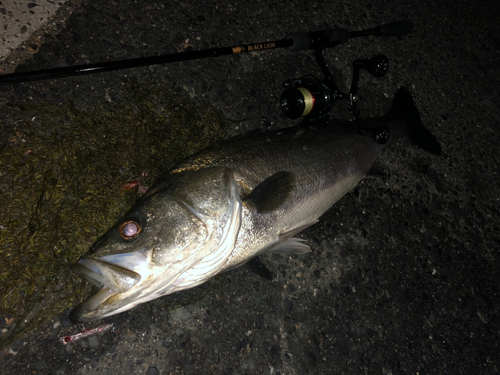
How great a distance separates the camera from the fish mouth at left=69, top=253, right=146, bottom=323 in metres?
1.66

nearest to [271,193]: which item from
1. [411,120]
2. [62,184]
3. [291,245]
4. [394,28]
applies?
[291,245]

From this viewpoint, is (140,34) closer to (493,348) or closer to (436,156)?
(436,156)

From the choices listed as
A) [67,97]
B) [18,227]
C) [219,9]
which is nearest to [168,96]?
[67,97]

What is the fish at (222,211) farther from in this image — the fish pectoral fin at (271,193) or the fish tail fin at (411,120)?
the fish tail fin at (411,120)

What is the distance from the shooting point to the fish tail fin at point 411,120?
323cm

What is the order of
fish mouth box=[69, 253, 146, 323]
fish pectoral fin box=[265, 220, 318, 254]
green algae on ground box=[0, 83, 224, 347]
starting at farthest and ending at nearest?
fish pectoral fin box=[265, 220, 318, 254], green algae on ground box=[0, 83, 224, 347], fish mouth box=[69, 253, 146, 323]

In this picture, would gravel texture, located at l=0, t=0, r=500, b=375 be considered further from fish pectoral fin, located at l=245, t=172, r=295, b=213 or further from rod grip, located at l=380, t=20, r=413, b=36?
fish pectoral fin, located at l=245, t=172, r=295, b=213

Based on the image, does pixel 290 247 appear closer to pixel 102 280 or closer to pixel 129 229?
pixel 129 229

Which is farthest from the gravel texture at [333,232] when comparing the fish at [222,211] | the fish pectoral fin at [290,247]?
the fish at [222,211]

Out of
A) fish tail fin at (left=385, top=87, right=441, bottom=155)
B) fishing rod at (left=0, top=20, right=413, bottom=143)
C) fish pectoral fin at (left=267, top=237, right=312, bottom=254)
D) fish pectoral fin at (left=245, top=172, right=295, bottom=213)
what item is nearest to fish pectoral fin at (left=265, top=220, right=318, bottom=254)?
fish pectoral fin at (left=267, top=237, right=312, bottom=254)

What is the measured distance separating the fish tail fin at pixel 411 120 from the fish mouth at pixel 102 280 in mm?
2879

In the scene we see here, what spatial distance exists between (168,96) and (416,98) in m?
3.03

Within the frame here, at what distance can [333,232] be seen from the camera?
9.78 ft

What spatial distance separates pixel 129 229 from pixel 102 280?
311mm
